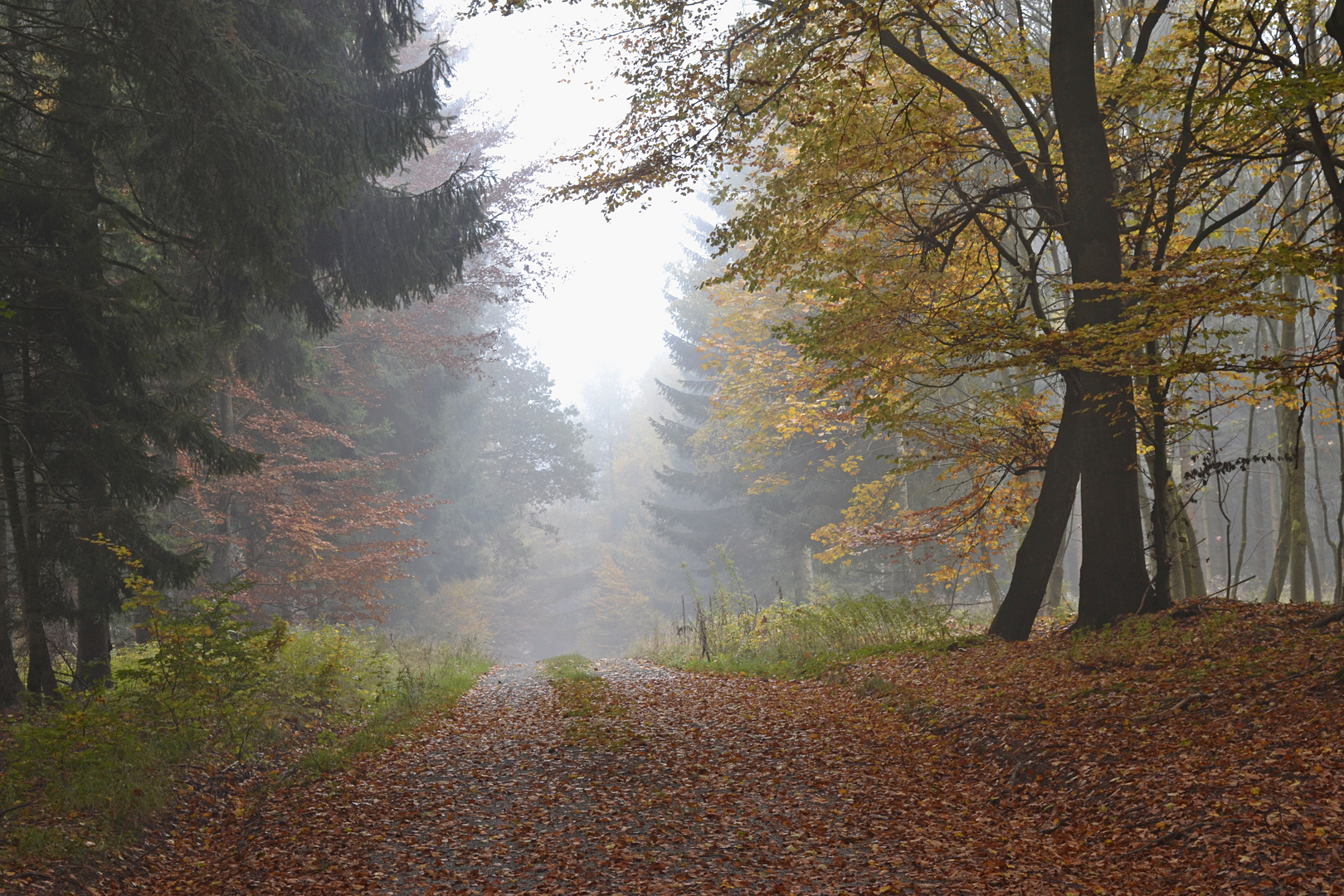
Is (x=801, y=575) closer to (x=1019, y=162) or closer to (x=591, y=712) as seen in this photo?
(x=591, y=712)

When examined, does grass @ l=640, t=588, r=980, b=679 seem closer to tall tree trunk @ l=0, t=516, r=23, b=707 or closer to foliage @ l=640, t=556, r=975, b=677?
foliage @ l=640, t=556, r=975, b=677

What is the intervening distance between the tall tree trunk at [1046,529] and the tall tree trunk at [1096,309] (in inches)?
26.6

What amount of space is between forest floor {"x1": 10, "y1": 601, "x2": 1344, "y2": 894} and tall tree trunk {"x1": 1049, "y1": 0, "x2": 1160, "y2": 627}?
69 centimetres

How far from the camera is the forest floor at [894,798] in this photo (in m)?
3.97

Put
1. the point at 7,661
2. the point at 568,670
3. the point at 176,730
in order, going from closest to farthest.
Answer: the point at 176,730
the point at 7,661
the point at 568,670

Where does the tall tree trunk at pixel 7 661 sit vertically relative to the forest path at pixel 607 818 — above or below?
above

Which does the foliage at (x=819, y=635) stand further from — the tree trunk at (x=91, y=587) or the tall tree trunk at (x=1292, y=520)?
the tree trunk at (x=91, y=587)

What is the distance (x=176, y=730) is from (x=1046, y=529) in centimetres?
846

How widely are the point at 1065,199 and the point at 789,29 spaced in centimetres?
382

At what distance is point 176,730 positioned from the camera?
6012 millimetres

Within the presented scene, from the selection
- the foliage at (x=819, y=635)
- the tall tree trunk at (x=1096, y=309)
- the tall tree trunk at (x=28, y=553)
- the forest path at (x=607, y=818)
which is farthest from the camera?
the foliage at (x=819, y=635)

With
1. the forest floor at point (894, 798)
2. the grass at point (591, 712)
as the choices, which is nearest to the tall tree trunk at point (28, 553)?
the forest floor at point (894, 798)

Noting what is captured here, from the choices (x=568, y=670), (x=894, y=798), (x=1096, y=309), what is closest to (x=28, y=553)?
(x=894, y=798)

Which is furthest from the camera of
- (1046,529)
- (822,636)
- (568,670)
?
(568,670)
